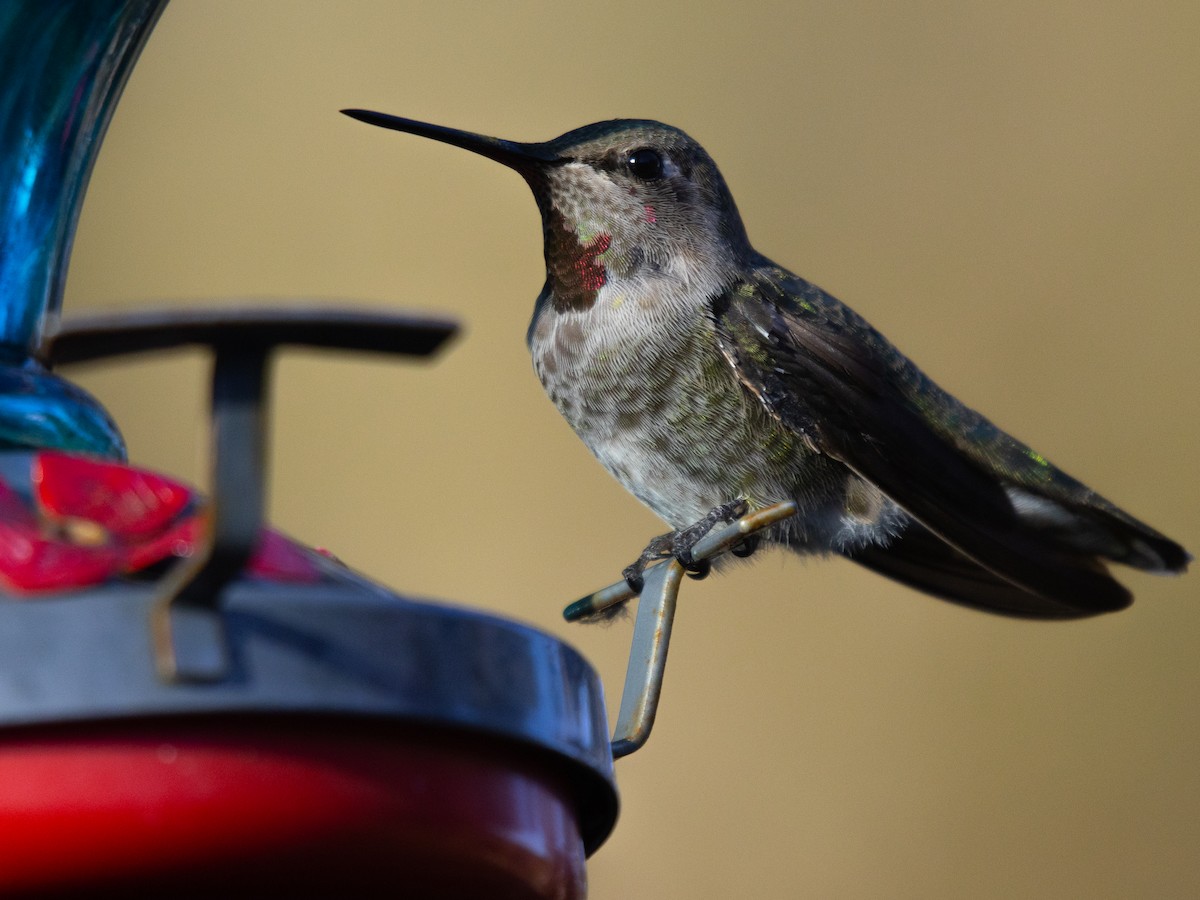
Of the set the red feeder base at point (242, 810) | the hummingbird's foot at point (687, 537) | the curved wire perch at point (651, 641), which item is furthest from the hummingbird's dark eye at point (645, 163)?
the red feeder base at point (242, 810)

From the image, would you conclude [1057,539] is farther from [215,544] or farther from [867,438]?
[215,544]

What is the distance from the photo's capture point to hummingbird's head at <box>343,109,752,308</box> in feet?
8.32

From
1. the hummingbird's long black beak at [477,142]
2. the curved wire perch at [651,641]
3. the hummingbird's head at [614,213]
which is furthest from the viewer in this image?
the hummingbird's head at [614,213]

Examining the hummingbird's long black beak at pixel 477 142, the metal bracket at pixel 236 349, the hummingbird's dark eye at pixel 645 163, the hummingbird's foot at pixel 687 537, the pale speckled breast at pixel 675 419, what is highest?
the hummingbird's dark eye at pixel 645 163

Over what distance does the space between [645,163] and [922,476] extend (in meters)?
0.70

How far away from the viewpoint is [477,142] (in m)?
2.24

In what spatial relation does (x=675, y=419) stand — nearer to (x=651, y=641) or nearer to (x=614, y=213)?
(x=614, y=213)

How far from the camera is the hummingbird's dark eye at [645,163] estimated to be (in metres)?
2.63

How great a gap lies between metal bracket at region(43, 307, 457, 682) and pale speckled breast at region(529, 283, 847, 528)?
180 cm

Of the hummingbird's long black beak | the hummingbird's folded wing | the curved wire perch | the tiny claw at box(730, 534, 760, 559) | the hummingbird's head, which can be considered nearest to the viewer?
the curved wire perch

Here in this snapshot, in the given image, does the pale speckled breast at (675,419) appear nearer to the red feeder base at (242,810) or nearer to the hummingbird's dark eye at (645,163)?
the hummingbird's dark eye at (645,163)

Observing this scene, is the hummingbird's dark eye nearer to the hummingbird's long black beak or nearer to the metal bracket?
the hummingbird's long black beak

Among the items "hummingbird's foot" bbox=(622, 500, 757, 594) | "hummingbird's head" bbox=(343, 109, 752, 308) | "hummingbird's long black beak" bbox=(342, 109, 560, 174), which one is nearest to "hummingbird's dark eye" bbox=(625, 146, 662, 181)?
"hummingbird's head" bbox=(343, 109, 752, 308)

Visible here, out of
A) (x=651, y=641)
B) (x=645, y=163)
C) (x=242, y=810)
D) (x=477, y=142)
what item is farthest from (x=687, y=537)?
(x=242, y=810)
